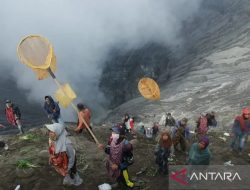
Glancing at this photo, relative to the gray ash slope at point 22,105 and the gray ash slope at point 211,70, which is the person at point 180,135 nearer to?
the gray ash slope at point 211,70

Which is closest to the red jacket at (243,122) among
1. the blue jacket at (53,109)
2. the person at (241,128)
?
the person at (241,128)

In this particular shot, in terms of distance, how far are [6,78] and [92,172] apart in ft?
101

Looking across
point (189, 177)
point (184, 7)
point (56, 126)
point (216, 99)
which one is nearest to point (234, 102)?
point (216, 99)

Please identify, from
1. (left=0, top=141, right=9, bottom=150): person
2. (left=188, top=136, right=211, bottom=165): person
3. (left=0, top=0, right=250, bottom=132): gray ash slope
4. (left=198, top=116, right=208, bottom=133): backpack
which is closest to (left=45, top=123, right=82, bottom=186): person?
(left=188, top=136, right=211, bottom=165): person

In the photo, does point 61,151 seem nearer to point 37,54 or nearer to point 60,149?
point 60,149

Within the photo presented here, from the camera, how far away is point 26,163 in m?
9.26

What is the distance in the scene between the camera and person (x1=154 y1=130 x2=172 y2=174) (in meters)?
8.91

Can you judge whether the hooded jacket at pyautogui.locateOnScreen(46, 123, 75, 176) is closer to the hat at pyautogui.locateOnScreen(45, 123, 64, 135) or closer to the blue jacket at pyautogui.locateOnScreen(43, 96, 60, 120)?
the hat at pyautogui.locateOnScreen(45, 123, 64, 135)

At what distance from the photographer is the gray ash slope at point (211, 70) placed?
21.0m

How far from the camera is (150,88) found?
1255 centimetres

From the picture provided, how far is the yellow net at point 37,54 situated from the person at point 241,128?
199 inches

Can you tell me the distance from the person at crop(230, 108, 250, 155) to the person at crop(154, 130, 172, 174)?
8.50ft

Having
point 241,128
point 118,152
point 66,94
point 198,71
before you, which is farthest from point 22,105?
point 118,152

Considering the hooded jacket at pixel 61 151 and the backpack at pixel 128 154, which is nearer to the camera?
the hooded jacket at pixel 61 151
